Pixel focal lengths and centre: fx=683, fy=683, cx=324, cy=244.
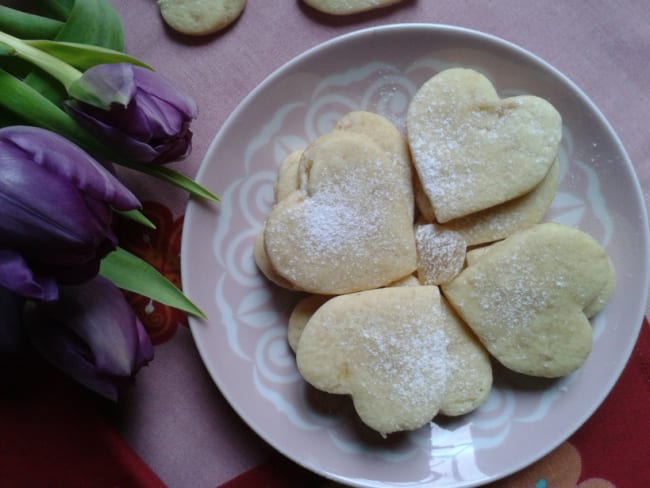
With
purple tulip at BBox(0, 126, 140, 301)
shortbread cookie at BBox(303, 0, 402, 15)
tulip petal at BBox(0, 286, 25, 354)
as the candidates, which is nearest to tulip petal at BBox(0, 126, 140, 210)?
purple tulip at BBox(0, 126, 140, 301)

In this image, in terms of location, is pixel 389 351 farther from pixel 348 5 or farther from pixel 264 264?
pixel 348 5

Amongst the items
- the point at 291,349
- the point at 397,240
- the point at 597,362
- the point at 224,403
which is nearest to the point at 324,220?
the point at 397,240

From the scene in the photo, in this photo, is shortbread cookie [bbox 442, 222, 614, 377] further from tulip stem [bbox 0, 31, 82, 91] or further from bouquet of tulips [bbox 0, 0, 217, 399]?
tulip stem [bbox 0, 31, 82, 91]

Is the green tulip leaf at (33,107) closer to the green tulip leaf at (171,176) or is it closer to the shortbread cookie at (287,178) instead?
the green tulip leaf at (171,176)

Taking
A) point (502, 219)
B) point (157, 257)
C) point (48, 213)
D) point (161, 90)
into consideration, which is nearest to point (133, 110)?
point (161, 90)

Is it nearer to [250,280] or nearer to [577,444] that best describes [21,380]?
[250,280]
